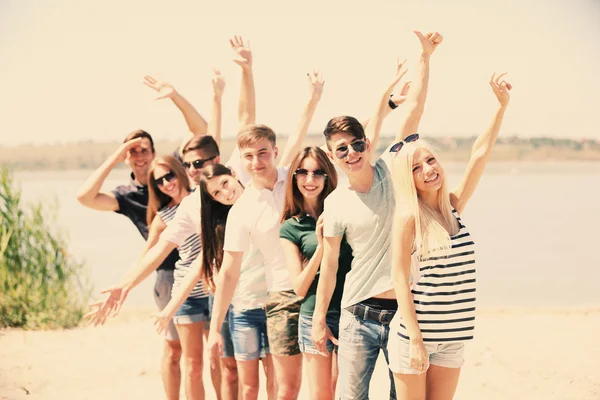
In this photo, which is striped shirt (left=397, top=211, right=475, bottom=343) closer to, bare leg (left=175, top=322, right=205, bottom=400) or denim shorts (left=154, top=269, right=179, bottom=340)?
bare leg (left=175, top=322, right=205, bottom=400)

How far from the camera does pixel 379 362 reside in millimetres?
8656

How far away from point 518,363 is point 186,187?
452cm

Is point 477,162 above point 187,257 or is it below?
above

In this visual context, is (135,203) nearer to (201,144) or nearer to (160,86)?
(201,144)

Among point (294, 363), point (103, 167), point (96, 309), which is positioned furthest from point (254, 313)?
point (103, 167)

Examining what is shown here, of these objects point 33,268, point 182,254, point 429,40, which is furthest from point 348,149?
point 33,268

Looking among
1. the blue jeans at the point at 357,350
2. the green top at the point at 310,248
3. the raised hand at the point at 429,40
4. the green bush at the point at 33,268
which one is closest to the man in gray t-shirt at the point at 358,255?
the blue jeans at the point at 357,350

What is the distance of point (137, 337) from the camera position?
10031 millimetres

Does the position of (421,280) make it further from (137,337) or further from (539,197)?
(539,197)

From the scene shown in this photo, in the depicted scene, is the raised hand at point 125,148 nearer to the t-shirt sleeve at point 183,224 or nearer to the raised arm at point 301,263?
the t-shirt sleeve at point 183,224

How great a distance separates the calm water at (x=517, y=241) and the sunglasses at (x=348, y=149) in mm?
7322

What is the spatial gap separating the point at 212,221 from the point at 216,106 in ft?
5.94

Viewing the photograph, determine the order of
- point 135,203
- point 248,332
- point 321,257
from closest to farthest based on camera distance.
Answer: point 321,257 < point 248,332 < point 135,203

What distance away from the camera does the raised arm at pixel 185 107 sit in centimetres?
627
